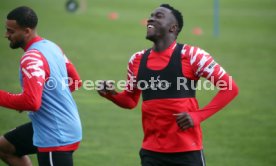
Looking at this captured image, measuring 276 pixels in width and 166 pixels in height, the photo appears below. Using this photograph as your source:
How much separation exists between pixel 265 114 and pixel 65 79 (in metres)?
8.11

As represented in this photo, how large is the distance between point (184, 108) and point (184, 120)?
310 mm

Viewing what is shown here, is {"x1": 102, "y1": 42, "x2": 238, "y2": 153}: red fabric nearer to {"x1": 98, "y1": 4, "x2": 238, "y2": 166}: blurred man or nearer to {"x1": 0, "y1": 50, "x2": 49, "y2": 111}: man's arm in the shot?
{"x1": 98, "y1": 4, "x2": 238, "y2": 166}: blurred man

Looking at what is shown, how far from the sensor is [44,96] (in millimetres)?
7012

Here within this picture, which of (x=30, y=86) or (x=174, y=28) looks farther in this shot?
(x=174, y=28)

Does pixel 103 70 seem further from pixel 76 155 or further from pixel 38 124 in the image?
pixel 38 124

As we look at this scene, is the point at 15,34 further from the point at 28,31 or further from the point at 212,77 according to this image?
the point at 212,77

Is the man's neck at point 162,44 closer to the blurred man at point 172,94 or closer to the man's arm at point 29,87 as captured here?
the blurred man at point 172,94

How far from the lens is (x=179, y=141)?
6934mm

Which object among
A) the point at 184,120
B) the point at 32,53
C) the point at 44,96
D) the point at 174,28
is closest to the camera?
the point at 184,120

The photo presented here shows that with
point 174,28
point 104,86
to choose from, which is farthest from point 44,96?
point 174,28

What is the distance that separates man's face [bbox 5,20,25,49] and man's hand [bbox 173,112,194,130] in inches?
69.3

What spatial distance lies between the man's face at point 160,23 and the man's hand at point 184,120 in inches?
36.2

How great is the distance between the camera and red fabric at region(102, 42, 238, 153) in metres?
6.91

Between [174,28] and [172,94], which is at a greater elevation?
[174,28]
